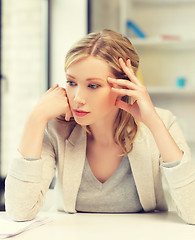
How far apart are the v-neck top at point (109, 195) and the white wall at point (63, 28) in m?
2.07

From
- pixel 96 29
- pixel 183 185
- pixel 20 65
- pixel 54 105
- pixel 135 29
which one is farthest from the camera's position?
pixel 20 65

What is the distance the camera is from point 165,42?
3.15 meters

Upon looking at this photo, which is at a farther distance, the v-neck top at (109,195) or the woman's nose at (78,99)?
the v-neck top at (109,195)

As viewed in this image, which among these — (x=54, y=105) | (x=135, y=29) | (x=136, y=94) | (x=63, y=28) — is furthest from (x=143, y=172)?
(x=63, y=28)

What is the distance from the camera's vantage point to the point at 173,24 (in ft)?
11.1

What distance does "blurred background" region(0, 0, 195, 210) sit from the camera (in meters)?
3.26

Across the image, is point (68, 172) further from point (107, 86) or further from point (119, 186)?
point (107, 86)

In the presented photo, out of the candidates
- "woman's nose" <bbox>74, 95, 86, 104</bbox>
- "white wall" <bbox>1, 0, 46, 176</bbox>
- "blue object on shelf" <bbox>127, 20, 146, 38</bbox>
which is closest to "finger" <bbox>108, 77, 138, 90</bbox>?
"woman's nose" <bbox>74, 95, 86, 104</bbox>

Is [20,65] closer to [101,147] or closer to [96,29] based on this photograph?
[96,29]

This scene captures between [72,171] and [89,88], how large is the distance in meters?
0.31

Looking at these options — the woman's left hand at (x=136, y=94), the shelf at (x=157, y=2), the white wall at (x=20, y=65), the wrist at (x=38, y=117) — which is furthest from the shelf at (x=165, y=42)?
the wrist at (x=38, y=117)

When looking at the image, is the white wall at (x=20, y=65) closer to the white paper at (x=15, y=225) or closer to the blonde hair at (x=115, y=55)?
the blonde hair at (x=115, y=55)

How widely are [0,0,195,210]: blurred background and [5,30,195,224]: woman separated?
187 centimetres

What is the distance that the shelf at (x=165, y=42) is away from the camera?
3141 millimetres
